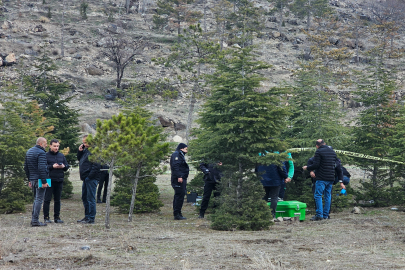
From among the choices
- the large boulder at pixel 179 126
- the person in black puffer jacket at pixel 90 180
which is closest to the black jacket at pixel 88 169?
the person in black puffer jacket at pixel 90 180

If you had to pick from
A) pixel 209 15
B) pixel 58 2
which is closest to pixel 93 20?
pixel 58 2

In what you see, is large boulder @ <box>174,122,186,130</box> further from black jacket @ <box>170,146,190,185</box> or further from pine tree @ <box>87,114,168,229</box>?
pine tree @ <box>87,114,168,229</box>

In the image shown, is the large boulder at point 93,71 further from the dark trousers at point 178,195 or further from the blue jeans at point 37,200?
the blue jeans at point 37,200

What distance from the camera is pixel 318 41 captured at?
174 ft

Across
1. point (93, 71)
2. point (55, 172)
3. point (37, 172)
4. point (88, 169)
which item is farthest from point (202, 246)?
point (93, 71)

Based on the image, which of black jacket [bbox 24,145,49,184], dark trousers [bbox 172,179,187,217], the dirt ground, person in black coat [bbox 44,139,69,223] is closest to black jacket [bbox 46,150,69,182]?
person in black coat [bbox 44,139,69,223]

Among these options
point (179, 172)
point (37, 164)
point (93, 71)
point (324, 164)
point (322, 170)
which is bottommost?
point (93, 71)

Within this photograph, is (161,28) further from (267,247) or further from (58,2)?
(267,247)

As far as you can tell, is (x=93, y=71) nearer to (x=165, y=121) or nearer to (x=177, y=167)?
(x=165, y=121)

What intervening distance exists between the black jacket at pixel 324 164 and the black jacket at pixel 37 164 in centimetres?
609

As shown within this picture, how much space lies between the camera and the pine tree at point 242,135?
8562 mm

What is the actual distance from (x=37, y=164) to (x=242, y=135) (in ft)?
14.5

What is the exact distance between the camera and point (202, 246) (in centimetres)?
645

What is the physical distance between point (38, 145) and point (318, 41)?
164 feet
